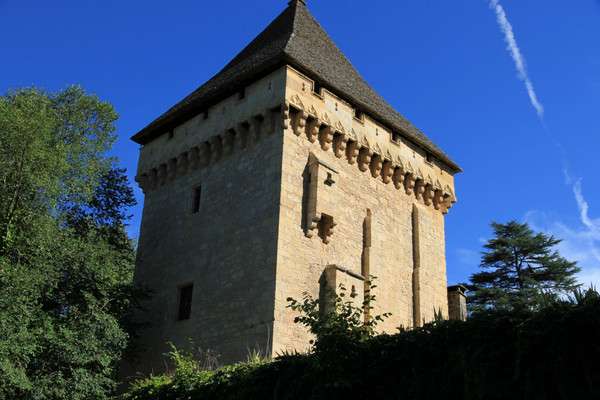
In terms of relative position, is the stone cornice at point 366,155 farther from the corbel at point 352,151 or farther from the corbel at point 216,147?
the corbel at point 216,147

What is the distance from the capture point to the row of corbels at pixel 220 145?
16.2 metres

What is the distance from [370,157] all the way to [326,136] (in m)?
1.82

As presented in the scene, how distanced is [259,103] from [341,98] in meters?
2.56

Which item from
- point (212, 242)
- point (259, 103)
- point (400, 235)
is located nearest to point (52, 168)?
point (212, 242)

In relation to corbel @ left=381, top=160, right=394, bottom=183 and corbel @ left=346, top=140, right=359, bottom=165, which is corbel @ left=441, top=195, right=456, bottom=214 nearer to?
corbel @ left=381, top=160, right=394, bottom=183

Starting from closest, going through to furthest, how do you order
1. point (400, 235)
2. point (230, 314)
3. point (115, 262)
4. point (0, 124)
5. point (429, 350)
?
point (429, 350) → point (230, 314) → point (0, 124) → point (115, 262) → point (400, 235)

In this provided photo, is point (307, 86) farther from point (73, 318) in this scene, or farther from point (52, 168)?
point (73, 318)

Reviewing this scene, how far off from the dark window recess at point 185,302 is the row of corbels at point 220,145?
3.69 m

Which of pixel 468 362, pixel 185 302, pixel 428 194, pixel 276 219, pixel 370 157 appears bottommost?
pixel 468 362

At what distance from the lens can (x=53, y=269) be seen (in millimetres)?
15398

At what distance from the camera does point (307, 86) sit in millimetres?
16656

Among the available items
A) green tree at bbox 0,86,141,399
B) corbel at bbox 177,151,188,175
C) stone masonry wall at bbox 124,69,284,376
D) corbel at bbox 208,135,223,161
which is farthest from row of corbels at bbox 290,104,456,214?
green tree at bbox 0,86,141,399

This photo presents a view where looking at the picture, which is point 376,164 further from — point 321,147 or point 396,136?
point 321,147

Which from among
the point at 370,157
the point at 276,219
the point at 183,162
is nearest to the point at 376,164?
the point at 370,157
